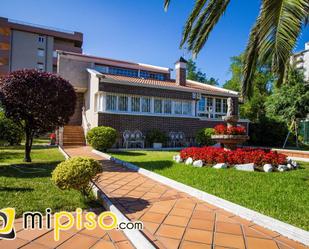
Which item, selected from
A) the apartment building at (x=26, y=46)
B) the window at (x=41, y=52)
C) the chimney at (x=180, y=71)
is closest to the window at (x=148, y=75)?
the chimney at (x=180, y=71)

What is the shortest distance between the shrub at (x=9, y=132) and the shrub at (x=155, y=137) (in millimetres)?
8037

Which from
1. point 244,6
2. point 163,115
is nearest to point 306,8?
point 244,6

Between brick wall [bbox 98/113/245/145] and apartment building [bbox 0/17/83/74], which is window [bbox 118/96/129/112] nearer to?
brick wall [bbox 98/113/245/145]

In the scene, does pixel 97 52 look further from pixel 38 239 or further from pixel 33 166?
pixel 38 239

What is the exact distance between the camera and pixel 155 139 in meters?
16.9

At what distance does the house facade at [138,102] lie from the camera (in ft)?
54.0

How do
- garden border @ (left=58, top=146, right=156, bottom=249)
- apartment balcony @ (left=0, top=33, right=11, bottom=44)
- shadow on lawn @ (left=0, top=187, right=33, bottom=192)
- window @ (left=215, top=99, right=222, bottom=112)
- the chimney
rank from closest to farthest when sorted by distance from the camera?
garden border @ (left=58, top=146, right=156, bottom=249) < shadow on lawn @ (left=0, top=187, right=33, bottom=192) < the chimney < window @ (left=215, top=99, right=222, bottom=112) < apartment balcony @ (left=0, top=33, right=11, bottom=44)

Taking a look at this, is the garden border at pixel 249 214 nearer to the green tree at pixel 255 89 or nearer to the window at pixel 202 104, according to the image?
the window at pixel 202 104

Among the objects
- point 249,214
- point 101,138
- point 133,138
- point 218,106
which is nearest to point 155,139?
point 133,138

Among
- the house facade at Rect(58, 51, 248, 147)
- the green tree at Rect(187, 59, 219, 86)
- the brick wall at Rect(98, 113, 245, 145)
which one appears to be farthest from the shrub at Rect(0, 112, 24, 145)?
the green tree at Rect(187, 59, 219, 86)

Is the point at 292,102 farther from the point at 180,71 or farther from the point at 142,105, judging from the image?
the point at 142,105

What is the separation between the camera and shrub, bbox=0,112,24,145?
15750mm

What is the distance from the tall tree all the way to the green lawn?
4086mm

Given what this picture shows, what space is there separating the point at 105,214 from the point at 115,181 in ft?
7.93
